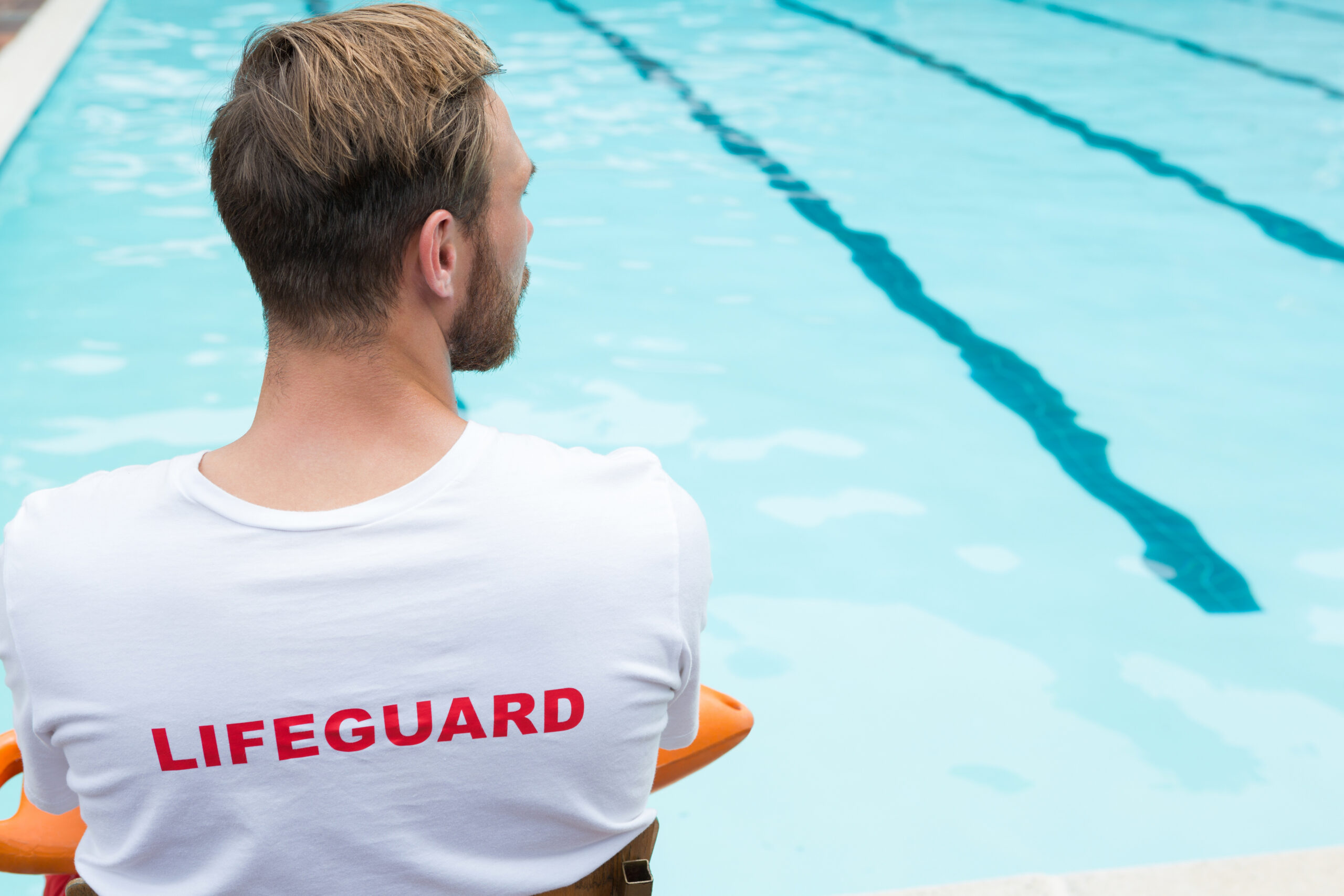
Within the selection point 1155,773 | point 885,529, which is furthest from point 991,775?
point 885,529

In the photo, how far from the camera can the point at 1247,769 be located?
2041 millimetres

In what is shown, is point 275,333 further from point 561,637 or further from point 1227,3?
point 1227,3

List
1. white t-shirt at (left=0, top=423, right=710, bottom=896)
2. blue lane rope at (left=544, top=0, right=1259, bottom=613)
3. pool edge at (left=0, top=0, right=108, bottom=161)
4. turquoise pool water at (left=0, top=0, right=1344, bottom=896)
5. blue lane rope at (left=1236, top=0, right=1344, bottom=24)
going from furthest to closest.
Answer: blue lane rope at (left=1236, top=0, right=1344, bottom=24)
pool edge at (left=0, top=0, right=108, bottom=161)
blue lane rope at (left=544, top=0, right=1259, bottom=613)
turquoise pool water at (left=0, top=0, right=1344, bottom=896)
white t-shirt at (left=0, top=423, right=710, bottom=896)

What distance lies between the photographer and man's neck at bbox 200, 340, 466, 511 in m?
0.80

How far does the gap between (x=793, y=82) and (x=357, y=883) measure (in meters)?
5.96

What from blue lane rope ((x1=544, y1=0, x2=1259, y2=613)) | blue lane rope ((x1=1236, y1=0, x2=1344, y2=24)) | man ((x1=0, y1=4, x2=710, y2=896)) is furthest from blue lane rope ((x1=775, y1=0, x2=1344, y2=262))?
man ((x1=0, y1=4, x2=710, y2=896))

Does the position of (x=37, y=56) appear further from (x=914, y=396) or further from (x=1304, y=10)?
(x=1304, y=10)

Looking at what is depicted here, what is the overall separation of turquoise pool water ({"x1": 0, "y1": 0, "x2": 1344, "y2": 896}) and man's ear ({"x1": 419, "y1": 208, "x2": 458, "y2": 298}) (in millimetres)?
1269

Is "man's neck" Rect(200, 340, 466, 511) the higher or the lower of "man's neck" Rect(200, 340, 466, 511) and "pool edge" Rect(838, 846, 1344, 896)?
the higher

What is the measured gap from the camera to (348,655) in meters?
0.78

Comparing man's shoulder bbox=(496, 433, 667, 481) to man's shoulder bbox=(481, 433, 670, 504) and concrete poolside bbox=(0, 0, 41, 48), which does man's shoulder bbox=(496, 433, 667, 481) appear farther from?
concrete poolside bbox=(0, 0, 41, 48)

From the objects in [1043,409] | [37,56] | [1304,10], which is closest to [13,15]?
[37,56]

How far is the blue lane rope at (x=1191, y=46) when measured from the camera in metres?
6.33

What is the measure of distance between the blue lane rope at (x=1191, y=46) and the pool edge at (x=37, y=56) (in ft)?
20.8
